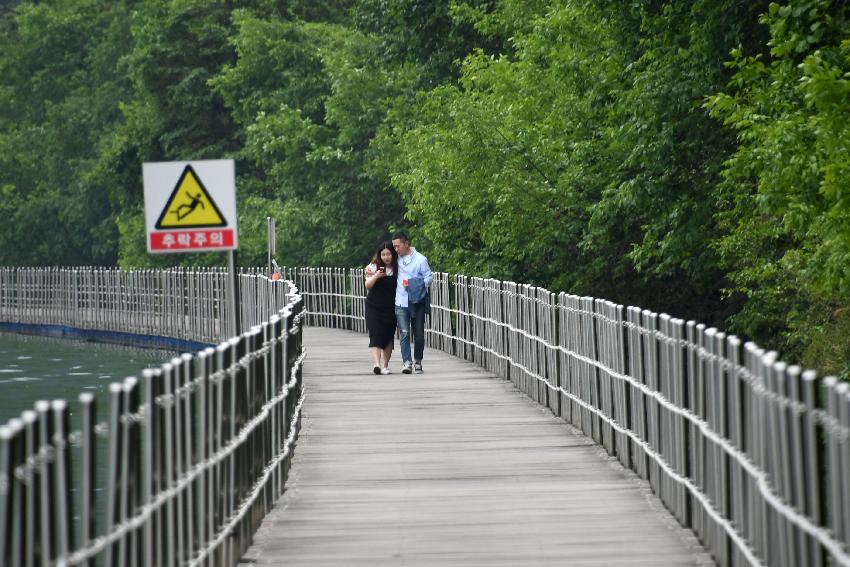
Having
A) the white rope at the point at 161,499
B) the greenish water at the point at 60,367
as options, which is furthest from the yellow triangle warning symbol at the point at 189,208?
the greenish water at the point at 60,367

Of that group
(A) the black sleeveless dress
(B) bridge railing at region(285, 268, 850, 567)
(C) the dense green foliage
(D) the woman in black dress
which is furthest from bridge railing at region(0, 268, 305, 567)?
(C) the dense green foliage

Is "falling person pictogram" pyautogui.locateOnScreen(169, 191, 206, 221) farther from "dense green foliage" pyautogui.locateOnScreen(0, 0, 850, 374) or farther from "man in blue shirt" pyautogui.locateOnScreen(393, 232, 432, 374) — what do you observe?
"man in blue shirt" pyautogui.locateOnScreen(393, 232, 432, 374)

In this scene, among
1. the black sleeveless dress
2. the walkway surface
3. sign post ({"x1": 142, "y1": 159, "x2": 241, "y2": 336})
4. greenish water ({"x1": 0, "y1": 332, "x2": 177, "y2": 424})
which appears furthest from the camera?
greenish water ({"x1": 0, "y1": 332, "x2": 177, "y2": 424})

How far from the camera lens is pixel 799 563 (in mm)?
7805

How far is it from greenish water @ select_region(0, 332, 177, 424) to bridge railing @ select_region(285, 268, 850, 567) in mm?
10526

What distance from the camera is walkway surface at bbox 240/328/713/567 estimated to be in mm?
11172

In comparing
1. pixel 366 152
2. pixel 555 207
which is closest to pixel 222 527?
pixel 555 207

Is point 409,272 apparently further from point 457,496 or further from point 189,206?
point 457,496

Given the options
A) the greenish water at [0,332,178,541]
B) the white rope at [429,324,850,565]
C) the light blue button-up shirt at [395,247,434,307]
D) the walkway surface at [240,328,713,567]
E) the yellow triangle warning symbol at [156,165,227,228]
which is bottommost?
the greenish water at [0,332,178,541]

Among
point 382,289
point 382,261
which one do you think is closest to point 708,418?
point 382,261

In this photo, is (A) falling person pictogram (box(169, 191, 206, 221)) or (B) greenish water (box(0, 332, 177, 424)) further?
(B) greenish water (box(0, 332, 177, 424))

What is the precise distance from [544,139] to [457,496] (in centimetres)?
2246

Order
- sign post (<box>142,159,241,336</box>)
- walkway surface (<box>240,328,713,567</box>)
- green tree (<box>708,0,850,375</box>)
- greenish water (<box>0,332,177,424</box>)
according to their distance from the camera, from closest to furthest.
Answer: walkway surface (<box>240,328,713,567</box>) < sign post (<box>142,159,241,336</box>) < green tree (<box>708,0,850,375</box>) < greenish water (<box>0,332,177,424</box>)

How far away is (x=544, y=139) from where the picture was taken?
117 feet
